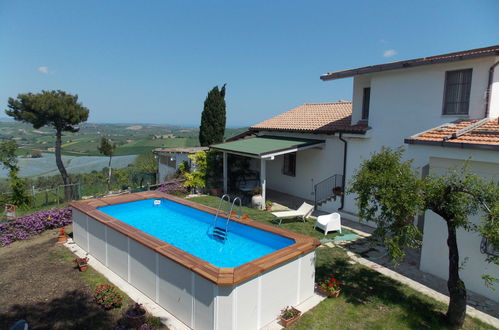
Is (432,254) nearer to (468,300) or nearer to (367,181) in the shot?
(468,300)

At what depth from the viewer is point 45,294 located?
8.20m

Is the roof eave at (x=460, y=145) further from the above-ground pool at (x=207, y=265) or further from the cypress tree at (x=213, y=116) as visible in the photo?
the cypress tree at (x=213, y=116)

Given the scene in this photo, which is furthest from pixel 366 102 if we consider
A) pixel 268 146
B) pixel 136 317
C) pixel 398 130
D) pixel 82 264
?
pixel 82 264

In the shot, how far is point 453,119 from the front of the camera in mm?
11172

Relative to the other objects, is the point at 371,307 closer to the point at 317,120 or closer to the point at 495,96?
the point at 495,96

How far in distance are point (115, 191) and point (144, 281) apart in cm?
1336

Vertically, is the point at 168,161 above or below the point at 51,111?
below

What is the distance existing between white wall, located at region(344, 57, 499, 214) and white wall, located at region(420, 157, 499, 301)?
1513 millimetres

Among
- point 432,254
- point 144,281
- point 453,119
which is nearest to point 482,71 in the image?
point 453,119

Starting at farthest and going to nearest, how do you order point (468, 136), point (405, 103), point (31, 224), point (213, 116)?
point (213, 116) < point (31, 224) < point (405, 103) < point (468, 136)

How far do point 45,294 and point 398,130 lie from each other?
1370 centimetres

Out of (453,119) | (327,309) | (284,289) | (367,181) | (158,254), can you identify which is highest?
(453,119)

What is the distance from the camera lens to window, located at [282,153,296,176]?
1978 centimetres

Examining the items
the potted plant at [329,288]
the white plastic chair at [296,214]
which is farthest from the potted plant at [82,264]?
the white plastic chair at [296,214]
